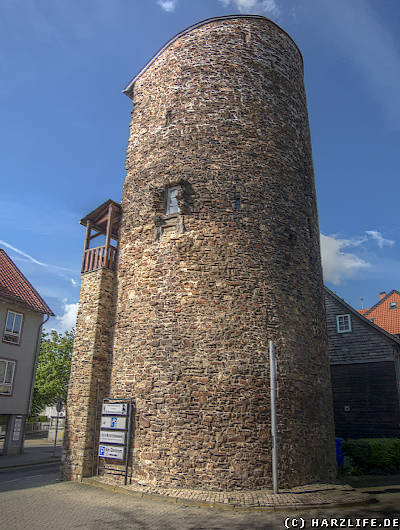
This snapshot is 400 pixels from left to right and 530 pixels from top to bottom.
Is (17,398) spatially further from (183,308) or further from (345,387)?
(345,387)

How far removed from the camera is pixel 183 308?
12.2 meters

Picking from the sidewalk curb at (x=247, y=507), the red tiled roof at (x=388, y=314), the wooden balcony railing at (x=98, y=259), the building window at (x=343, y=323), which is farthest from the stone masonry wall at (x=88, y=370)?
the red tiled roof at (x=388, y=314)

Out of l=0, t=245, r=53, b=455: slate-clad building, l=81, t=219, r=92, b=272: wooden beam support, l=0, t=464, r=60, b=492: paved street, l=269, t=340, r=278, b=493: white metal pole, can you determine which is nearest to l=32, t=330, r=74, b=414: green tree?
l=0, t=245, r=53, b=455: slate-clad building

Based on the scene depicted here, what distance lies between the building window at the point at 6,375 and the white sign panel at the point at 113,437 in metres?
11.1

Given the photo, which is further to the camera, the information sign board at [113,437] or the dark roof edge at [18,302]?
the dark roof edge at [18,302]

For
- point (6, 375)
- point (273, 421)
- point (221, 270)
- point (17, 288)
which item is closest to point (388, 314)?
point (221, 270)

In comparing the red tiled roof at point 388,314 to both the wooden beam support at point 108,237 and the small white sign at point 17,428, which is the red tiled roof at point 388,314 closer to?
the wooden beam support at point 108,237

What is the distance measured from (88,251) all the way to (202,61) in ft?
25.7

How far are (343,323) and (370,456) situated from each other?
6.49 metres

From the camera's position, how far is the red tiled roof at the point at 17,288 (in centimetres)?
2173

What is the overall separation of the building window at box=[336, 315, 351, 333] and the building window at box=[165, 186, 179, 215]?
11000 mm

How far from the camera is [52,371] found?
37.7 meters

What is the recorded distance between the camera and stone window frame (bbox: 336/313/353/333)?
2003 cm

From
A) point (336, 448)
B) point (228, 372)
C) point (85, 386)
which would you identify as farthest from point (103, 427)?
point (336, 448)
